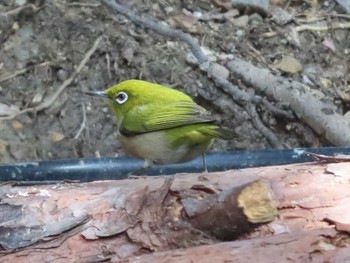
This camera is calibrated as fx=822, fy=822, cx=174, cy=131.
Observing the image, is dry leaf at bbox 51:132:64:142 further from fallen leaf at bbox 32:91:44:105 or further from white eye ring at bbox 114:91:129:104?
white eye ring at bbox 114:91:129:104

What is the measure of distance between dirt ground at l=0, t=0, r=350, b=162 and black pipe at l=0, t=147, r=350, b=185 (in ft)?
2.42

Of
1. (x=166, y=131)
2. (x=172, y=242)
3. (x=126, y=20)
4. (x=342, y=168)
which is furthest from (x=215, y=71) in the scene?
(x=172, y=242)

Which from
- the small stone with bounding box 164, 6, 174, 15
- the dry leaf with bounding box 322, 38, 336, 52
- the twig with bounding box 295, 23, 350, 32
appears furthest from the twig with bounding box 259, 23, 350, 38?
the small stone with bounding box 164, 6, 174, 15

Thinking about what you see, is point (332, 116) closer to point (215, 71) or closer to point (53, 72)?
point (215, 71)

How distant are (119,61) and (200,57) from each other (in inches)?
20.5

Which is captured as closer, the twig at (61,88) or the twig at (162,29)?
the twig at (61,88)

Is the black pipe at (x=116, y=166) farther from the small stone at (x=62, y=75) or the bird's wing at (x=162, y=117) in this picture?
the small stone at (x=62, y=75)

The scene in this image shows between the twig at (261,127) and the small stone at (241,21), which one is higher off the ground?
the small stone at (241,21)

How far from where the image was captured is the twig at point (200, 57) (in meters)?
4.98

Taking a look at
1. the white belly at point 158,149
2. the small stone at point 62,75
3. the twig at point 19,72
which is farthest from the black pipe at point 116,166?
the twig at point 19,72

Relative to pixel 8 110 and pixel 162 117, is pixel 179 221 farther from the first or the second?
pixel 8 110

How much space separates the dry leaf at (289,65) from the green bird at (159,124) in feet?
4.81

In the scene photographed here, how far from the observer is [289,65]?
17.9 feet

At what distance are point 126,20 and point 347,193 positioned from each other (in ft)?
10.8
